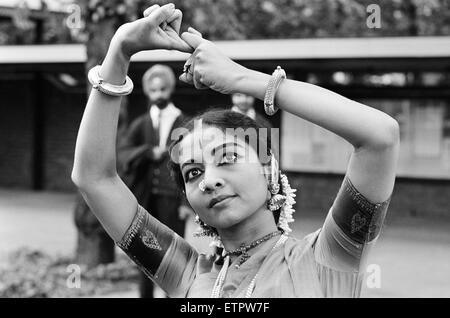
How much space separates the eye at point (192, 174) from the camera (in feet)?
5.94

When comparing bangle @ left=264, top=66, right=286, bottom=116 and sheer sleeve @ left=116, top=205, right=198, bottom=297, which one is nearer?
bangle @ left=264, top=66, right=286, bottom=116

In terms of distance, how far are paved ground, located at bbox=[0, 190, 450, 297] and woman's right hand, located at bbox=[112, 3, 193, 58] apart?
13.5ft

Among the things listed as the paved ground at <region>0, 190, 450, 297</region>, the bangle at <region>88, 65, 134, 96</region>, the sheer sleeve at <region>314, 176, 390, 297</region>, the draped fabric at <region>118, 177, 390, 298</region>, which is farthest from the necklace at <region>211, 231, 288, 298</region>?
the paved ground at <region>0, 190, 450, 297</region>

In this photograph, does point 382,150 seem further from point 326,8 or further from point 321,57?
point 326,8

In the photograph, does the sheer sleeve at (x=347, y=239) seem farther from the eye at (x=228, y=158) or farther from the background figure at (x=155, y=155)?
the background figure at (x=155, y=155)

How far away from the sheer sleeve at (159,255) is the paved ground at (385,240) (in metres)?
3.80

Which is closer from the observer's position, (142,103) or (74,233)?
(74,233)

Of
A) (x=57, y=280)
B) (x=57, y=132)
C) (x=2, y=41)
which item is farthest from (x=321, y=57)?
(x=2, y=41)

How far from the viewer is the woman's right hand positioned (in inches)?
66.8

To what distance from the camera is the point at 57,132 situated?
55.5 ft

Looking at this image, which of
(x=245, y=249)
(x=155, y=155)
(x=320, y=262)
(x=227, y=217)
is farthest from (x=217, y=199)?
(x=155, y=155)

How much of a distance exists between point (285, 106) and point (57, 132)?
15.8 metres

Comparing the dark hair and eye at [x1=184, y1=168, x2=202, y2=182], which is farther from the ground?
the dark hair

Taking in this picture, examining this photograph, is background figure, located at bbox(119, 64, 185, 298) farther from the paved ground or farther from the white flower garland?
the white flower garland
